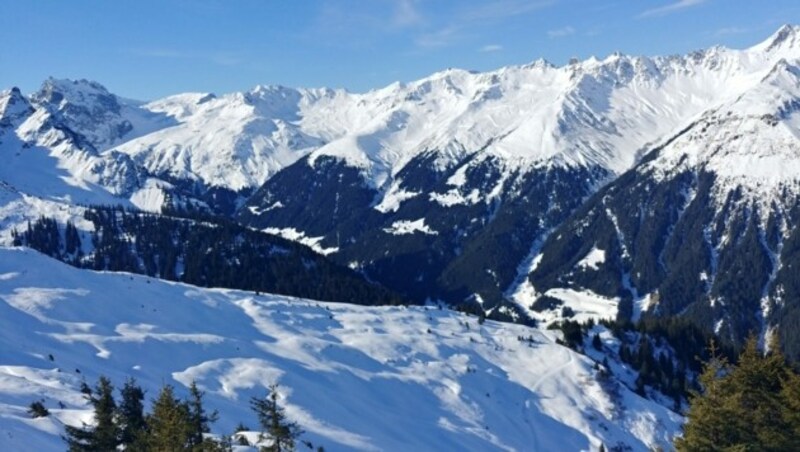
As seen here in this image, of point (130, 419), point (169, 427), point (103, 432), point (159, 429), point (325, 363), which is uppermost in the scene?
point (169, 427)

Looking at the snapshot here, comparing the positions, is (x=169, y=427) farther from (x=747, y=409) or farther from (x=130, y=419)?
(x=747, y=409)

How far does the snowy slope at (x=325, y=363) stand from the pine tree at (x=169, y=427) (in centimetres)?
2356

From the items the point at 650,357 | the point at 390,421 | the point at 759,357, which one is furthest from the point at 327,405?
the point at 650,357

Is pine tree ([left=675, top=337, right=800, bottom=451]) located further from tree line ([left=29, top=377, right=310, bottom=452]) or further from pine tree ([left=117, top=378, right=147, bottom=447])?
pine tree ([left=117, top=378, right=147, bottom=447])

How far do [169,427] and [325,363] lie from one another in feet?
222

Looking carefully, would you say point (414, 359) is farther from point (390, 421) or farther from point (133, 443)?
point (133, 443)

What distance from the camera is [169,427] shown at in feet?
97.7

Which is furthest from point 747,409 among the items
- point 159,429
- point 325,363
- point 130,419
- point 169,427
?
point 325,363

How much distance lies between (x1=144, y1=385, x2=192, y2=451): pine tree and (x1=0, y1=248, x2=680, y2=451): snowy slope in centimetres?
2356

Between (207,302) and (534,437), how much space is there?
54.4 meters

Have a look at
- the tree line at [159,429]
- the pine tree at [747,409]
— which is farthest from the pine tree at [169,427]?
the pine tree at [747,409]

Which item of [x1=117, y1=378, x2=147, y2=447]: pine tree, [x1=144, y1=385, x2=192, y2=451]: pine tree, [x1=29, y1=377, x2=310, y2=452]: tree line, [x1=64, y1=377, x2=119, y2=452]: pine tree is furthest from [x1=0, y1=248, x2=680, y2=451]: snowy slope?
[x1=144, y1=385, x2=192, y2=451]: pine tree

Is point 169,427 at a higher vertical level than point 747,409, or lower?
lower

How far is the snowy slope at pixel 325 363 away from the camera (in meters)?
76.4
